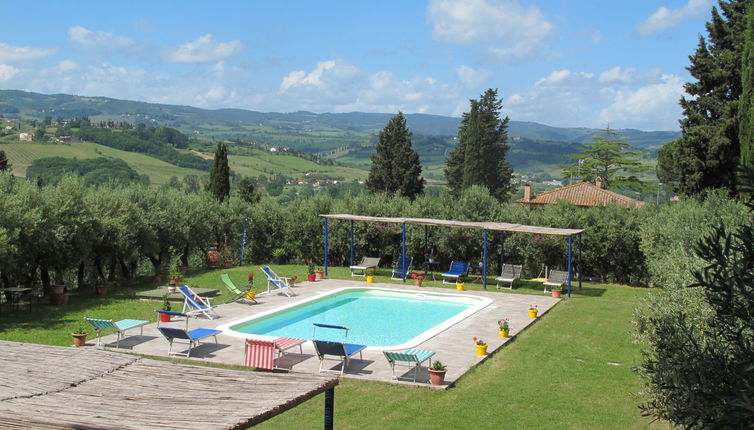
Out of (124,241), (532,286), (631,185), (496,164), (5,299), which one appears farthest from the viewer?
(631,185)

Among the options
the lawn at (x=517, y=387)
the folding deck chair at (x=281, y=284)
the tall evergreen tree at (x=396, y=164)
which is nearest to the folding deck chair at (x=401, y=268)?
the folding deck chair at (x=281, y=284)

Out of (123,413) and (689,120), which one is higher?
(689,120)

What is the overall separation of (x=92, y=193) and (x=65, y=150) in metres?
60.1

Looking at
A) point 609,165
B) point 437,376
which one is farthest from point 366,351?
point 609,165

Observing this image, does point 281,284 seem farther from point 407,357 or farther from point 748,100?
point 748,100

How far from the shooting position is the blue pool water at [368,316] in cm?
1465

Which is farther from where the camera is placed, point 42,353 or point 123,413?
point 42,353

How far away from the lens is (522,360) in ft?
37.6

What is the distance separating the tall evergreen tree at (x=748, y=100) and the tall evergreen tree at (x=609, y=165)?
4038cm

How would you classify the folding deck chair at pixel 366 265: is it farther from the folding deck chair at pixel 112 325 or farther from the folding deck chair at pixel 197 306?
A: the folding deck chair at pixel 112 325

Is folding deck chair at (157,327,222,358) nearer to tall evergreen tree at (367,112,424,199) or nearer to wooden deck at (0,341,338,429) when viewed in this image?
wooden deck at (0,341,338,429)

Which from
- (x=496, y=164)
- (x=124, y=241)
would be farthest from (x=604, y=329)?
(x=496, y=164)

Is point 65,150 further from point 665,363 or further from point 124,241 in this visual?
point 665,363

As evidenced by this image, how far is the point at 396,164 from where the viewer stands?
1590 inches
